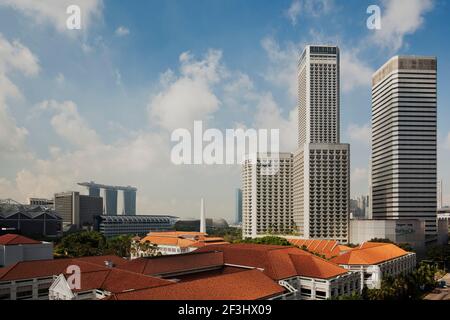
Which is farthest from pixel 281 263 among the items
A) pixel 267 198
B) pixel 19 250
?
pixel 267 198

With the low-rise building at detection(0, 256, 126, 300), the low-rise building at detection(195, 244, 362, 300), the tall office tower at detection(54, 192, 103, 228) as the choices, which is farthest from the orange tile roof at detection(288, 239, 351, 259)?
the tall office tower at detection(54, 192, 103, 228)

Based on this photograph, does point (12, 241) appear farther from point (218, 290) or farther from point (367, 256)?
point (367, 256)

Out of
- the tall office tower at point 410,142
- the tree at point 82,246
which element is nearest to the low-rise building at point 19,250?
the tree at point 82,246

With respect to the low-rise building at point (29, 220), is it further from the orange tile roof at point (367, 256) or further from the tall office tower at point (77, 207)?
the orange tile roof at point (367, 256)

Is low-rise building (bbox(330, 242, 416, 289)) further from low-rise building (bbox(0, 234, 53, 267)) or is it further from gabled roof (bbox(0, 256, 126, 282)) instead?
low-rise building (bbox(0, 234, 53, 267))
